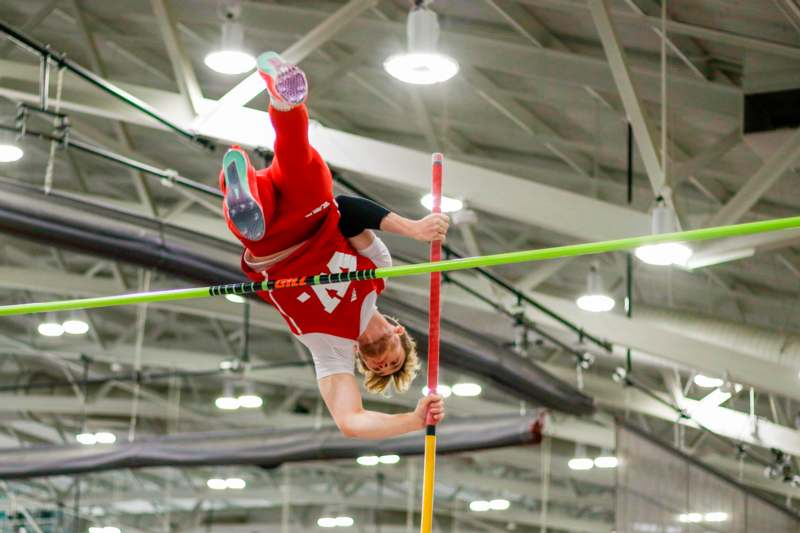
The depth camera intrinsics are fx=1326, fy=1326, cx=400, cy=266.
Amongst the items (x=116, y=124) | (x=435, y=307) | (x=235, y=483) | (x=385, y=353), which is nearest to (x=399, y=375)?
(x=385, y=353)

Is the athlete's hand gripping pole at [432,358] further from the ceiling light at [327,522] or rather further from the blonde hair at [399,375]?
Answer: the ceiling light at [327,522]

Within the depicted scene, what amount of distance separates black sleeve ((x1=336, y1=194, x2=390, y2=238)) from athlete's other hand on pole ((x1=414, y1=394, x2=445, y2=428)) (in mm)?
669

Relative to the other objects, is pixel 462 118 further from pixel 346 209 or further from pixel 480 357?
pixel 346 209

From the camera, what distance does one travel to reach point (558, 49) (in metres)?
10.0

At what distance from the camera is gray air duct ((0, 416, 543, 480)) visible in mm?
12609

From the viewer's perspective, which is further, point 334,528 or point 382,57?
point 334,528

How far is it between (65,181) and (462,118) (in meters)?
5.13

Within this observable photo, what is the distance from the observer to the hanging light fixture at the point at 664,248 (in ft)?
27.0

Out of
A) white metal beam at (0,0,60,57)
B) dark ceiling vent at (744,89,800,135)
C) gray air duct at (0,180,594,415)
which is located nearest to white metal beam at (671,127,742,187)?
dark ceiling vent at (744,89,800,135)

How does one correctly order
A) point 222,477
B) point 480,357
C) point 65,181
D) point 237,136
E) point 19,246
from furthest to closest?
point 222,477, point 19,246, point 65,181, point 480,357, point 237,136

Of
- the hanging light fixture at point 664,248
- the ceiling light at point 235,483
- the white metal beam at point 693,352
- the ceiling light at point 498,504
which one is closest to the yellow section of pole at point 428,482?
the hanging light fixture at point 664,248

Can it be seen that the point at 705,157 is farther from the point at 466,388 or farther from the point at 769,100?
the point at 466,388

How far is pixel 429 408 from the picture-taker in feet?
15.9

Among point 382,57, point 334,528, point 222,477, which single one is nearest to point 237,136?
point 382,57
